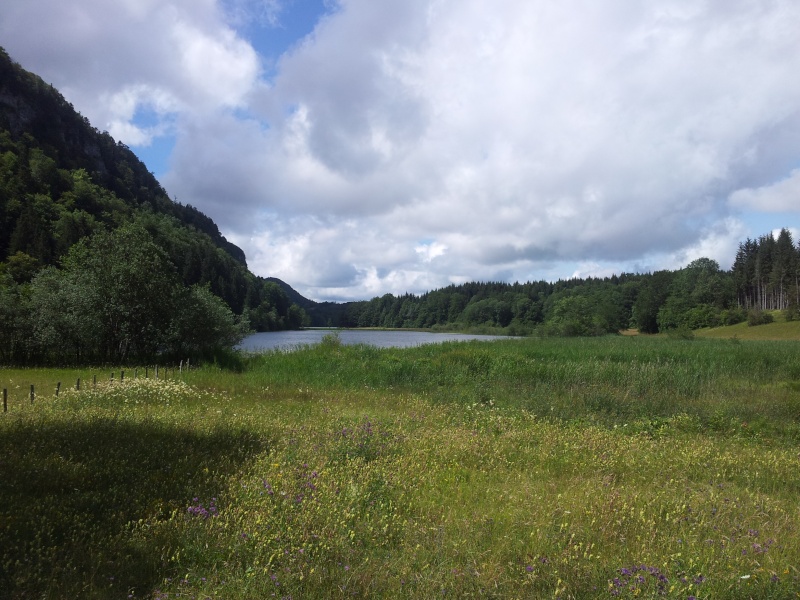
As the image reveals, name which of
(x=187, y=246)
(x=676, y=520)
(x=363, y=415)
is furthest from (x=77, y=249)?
(x=187, y=246)

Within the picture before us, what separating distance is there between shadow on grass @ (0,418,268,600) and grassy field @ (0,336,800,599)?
26 mm

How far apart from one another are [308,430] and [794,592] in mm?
7004

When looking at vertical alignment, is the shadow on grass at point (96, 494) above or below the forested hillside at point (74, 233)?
below

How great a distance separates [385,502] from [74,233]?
82.5 meters

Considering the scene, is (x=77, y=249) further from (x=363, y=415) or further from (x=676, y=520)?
(x=676, y=520)

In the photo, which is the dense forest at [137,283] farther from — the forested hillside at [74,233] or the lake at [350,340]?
the lake at [350,340]

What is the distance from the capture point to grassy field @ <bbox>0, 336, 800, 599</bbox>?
380cm

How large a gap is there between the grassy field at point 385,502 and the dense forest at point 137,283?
15.9m

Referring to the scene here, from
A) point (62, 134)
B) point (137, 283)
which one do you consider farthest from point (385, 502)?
point (62, 134)

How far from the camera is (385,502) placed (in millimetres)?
5488

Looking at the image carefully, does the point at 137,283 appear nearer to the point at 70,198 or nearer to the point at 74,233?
the point at 74,233

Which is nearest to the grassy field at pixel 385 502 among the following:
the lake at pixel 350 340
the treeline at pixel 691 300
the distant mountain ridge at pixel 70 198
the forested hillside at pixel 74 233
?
the forested hillside at pixel 74 233

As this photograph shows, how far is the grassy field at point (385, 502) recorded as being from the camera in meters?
3.80

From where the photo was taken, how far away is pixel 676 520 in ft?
16.8
